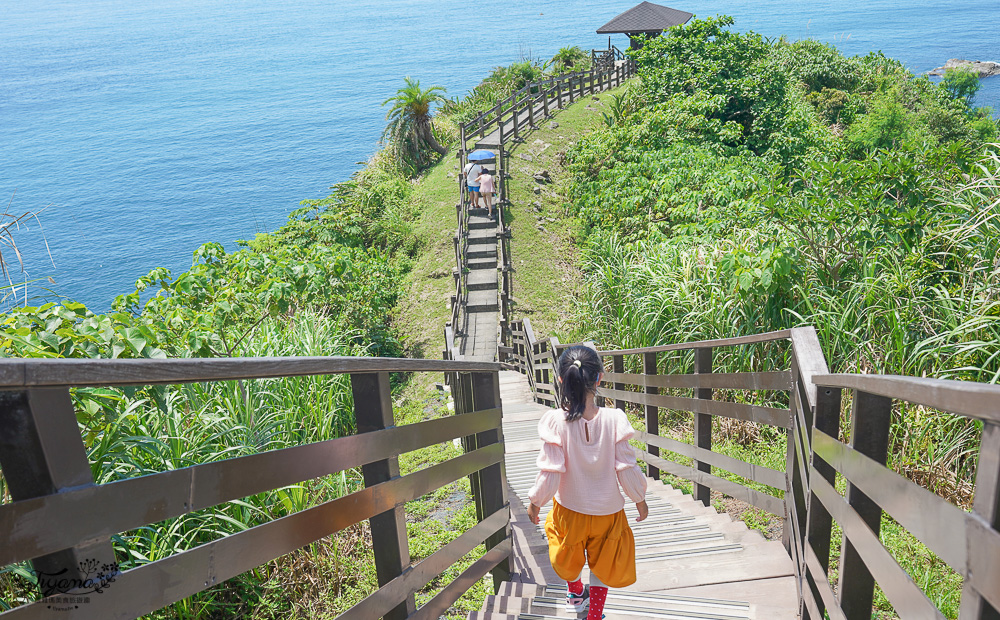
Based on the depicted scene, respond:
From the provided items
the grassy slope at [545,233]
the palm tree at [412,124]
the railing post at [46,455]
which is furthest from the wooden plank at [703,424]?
the palm tree at [412,124]

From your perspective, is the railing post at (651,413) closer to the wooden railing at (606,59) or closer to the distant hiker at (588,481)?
the distant hiker at (588,481)

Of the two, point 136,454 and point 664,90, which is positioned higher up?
point 664,90

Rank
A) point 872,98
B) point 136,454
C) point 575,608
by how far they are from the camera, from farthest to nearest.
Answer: point 872,98
point 136,454
point 575,608

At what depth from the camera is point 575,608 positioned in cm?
292

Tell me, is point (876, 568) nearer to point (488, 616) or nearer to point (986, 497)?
point (986, 497)

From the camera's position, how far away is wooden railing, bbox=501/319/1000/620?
98 centimetres

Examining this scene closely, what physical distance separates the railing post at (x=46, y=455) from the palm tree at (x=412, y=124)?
85.5 ft

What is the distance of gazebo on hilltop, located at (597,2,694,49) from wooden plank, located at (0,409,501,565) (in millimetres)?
38519

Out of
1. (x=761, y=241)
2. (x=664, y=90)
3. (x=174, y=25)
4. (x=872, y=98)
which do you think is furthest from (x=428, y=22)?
(x=761, y=241)

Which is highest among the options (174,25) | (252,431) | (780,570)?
(174,25)

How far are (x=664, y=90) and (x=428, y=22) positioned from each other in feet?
493

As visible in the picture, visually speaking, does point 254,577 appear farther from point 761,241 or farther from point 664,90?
point 664,90

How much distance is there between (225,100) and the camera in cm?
9188

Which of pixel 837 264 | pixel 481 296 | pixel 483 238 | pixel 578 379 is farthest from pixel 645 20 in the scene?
pixel 578 379
